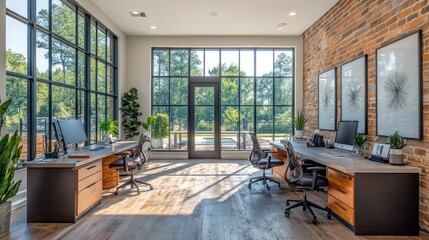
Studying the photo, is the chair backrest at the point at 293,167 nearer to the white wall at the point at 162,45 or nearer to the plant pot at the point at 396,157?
the plant pot at the point at 396,157

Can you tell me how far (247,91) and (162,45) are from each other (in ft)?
9.27

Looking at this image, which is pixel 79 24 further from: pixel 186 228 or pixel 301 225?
pixel 301 225

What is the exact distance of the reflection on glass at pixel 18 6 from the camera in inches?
151

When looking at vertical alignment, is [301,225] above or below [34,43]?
below

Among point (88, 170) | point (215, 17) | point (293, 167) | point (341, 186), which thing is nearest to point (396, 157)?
point (341, 186)

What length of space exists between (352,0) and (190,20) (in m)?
3.54

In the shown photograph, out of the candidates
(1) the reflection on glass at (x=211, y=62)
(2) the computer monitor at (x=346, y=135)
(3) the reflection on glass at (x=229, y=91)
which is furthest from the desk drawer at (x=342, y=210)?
(1) the reflection on glass at (x=211, y=62)

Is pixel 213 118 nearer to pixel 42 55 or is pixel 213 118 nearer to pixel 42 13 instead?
pixel 42 55

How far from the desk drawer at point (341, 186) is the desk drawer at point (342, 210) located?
52mm

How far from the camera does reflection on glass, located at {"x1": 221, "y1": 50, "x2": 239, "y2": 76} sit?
27.9ft

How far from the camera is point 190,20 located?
6.92 metres

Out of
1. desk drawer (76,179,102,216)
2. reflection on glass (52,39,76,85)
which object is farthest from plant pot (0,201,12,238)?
reflection on glass (52,39,76,85)

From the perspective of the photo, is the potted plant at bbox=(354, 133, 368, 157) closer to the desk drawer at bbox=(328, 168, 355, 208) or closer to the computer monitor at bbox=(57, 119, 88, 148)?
the desk drawer at bbox=(328, 168, 355, 208)

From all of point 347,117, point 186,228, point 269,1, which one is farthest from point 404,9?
point 186,228
